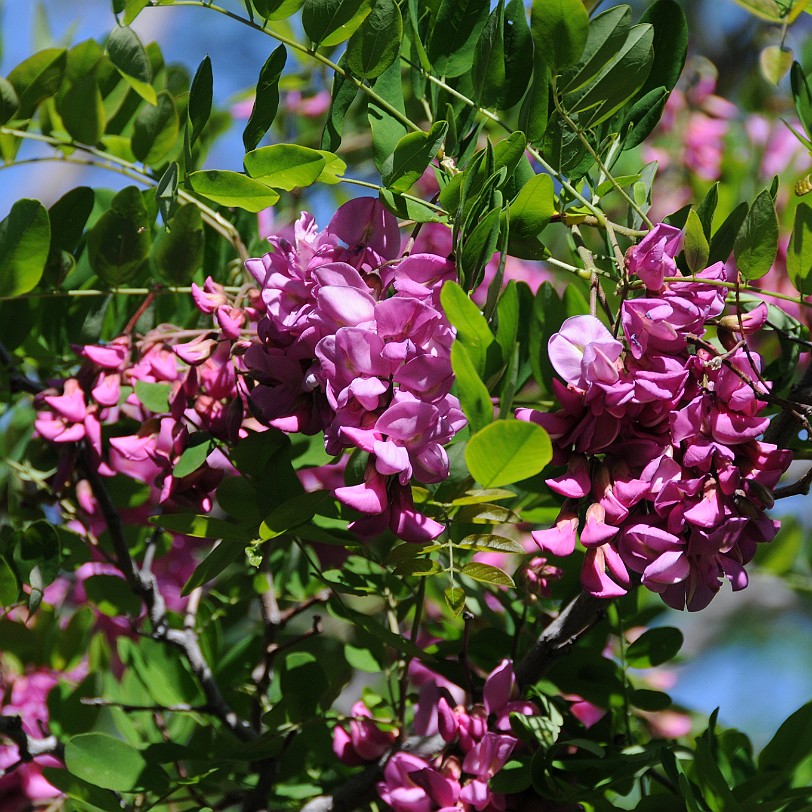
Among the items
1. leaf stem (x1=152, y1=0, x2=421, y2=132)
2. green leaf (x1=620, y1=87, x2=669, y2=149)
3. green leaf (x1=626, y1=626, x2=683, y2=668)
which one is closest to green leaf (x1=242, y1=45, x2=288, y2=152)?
leaf stem (x1=152, y1=0, x2=421, y2=132)

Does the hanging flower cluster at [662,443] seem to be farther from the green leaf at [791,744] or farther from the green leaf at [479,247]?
the green leaf at [791,744]

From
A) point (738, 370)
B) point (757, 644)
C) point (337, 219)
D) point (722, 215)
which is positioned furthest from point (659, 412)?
point (757, 644)

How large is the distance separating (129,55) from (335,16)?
13 centimetres

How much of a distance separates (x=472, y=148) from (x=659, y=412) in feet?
0.66

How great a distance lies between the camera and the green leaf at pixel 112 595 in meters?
0.79

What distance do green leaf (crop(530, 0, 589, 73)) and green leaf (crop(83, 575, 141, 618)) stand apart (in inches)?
21.3

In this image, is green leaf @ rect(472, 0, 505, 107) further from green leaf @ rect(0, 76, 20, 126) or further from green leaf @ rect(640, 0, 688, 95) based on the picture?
green leaf @ rect(0, 76, 20, 126)

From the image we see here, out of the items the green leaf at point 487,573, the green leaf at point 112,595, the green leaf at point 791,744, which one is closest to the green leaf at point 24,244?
the green leaf at point 112,595

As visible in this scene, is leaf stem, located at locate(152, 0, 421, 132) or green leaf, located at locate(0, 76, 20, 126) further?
green leaf, located at locate(0, 76, 20, 126)

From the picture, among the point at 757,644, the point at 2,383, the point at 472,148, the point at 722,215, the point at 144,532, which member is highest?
the point at 472,148

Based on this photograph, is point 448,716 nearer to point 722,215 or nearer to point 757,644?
point 722,215

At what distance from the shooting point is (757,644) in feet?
13.5

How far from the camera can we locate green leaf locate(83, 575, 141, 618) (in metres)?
0.79

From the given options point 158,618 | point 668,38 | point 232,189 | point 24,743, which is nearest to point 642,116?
point 668,38
